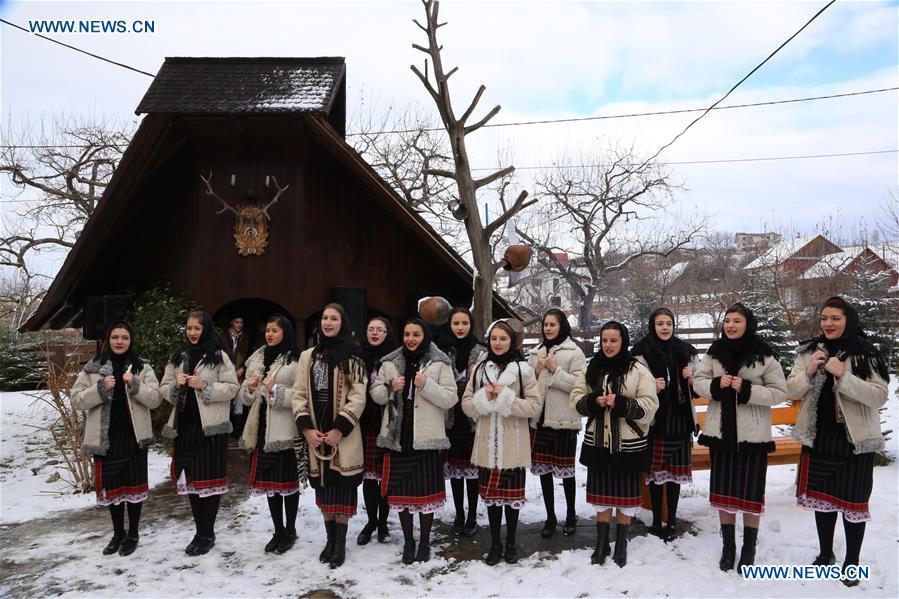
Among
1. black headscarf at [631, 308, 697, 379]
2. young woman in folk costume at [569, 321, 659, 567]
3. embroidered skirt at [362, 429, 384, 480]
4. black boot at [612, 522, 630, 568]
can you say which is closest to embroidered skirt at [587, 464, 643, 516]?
young woman in folk costume at [569, 321, 659, 567]

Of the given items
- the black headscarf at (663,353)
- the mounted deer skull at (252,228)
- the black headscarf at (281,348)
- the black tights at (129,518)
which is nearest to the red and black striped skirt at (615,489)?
the black headscarf at (663,353)

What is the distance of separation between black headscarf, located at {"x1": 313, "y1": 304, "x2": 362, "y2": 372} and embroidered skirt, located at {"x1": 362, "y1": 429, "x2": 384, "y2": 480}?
0.66 metres

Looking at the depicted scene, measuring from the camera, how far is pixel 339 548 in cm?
450

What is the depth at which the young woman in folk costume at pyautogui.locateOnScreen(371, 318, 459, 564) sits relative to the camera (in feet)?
14.7

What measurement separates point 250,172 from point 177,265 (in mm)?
1814

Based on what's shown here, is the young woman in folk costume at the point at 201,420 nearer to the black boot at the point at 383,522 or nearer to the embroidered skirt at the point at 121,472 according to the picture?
the embroidered skirt at the point at 121,472

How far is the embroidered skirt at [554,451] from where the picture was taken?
5086 millimetres

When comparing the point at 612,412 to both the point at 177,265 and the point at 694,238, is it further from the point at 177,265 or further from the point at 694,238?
the point at 694,238

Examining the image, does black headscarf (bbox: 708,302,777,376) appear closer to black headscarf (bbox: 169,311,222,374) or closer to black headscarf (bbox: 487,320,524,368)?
black headscarf (bbox: 487,320,524,368)

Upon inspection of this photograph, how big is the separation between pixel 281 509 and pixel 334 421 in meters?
1.02

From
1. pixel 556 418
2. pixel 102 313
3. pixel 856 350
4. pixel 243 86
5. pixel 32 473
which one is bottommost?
pixel 32 473

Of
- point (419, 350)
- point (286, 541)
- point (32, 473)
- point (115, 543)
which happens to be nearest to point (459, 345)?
point (419, 350)

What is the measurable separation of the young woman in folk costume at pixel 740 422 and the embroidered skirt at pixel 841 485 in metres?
0.31

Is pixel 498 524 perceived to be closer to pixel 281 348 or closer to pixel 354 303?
pixel 281 348
